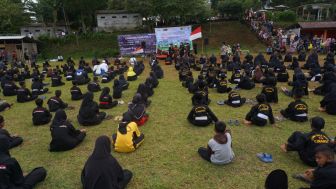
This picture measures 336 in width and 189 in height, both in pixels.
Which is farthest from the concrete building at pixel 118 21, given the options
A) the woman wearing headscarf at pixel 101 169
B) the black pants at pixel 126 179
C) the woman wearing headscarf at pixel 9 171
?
the woman wearing headscarf at pixel 101 169

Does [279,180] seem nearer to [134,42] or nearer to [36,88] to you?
[36,88]

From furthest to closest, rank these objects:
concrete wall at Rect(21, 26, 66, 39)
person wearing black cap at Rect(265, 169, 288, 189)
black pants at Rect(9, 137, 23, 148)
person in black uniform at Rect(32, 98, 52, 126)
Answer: concrete wall at Rect(21, 26, 66, 39) < person in black uniform at Rect(32, 98, 52, 126) < black pants at Rect(9, 137, 23, 148) < person wearing black cap at Rect(265, 169, 288, 189)

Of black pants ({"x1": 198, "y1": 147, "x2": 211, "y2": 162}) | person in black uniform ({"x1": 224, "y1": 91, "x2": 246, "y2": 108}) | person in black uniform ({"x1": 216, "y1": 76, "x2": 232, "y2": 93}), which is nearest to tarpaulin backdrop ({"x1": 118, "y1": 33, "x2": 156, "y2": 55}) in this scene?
person in black uniform ({"x1": 216, "y1": 76, "x2": 232, "y2": 93})

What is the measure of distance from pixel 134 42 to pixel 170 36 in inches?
157

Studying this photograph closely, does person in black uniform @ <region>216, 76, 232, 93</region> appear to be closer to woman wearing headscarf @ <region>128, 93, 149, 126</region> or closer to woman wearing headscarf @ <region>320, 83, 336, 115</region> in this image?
woman wearing headscarf @ <region>320, 83, 336, 115</region>

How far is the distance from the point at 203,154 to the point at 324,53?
2354 centimetres

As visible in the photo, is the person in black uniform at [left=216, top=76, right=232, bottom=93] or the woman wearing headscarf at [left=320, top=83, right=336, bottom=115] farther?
the person in black uniform at [left=216, top=76, right=232, bottom=93]

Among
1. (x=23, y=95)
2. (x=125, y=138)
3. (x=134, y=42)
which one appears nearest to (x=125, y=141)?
(x=125, y=138)

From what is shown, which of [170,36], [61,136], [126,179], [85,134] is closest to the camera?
[126,179]

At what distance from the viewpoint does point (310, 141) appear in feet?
22.6

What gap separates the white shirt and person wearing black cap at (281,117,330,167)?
1.63m

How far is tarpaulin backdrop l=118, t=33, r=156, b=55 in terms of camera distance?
32000 mm

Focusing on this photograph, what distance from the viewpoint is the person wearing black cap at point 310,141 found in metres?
6.71

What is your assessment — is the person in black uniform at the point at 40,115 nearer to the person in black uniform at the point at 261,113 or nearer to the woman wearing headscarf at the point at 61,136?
the woman wearing headscarf at the point at 61,136
